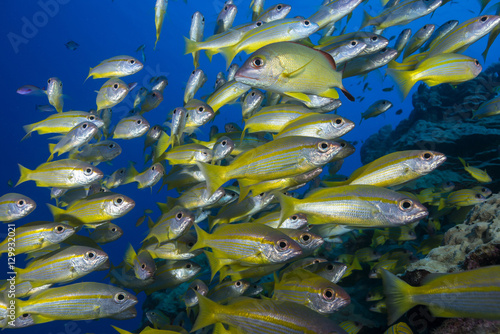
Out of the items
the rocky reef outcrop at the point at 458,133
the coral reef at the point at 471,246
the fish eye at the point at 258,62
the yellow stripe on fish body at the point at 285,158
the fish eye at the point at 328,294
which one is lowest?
the rocky reef outcrop at the point at 458,133

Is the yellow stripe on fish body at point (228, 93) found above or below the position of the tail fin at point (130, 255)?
above

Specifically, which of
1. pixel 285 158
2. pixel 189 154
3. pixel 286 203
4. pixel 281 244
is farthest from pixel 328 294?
pixel 189 154

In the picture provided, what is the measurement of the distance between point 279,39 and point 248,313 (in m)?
2.91

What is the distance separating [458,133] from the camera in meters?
8.05

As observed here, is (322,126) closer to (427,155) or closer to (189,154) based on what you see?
→ (427,155)

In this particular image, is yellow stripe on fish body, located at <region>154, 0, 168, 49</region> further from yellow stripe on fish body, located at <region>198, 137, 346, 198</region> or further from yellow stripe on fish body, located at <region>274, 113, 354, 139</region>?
yellow stripe on fish body, located at <region>198, 137, 346, 198</region>

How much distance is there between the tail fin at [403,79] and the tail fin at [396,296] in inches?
93.4

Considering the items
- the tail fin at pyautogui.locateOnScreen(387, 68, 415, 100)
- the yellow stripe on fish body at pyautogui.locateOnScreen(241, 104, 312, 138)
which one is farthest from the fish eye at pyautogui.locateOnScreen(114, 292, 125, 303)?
the tail fin at pyautogui.locateOnScreen(387, 68, 415, 100)

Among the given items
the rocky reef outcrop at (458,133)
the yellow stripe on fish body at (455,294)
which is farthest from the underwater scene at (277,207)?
the rocky reef outcrop at (458,133)

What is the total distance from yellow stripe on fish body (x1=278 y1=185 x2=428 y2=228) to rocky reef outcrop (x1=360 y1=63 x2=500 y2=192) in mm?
5576

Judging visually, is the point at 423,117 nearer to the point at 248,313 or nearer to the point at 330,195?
the point at 330,195

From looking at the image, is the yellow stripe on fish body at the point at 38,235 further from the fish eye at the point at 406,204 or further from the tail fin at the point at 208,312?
the fish eye at the point at 406,204

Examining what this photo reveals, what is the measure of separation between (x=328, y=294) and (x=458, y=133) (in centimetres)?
779

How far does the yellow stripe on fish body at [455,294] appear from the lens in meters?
1.61
